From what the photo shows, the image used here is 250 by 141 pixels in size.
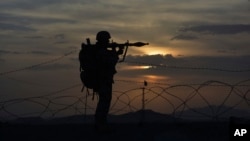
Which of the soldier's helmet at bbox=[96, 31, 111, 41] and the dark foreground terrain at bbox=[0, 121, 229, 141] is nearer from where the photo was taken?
the soldier's helmet at bbox=[96, 31, 111, 41]

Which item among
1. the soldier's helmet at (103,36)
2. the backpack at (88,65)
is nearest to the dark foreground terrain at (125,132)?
the backpack at (88,65)

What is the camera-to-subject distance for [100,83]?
786 inches

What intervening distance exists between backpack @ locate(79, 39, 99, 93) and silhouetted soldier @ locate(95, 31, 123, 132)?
107 mm

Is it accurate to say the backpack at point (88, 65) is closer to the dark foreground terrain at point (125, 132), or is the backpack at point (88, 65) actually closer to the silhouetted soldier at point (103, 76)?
the silhouetted soldier at point (103, 76)

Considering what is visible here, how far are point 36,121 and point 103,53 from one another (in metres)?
5.40

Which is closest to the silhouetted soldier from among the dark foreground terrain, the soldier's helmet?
the soldier's helmet

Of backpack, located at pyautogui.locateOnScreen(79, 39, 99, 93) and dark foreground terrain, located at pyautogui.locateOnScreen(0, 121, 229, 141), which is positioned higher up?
backpack, located at pyautogui.locateOnScreen(79, 39, 99, 93)

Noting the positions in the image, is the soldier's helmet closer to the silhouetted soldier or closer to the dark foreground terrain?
the silhouetted soldier

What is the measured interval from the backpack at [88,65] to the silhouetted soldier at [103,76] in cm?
11

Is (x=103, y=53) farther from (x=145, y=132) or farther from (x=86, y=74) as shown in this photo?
(x=145, y=132)

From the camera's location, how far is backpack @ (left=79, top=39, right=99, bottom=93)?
65.2 ft

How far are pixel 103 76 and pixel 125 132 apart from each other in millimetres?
1711

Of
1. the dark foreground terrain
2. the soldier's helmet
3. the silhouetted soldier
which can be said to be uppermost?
the soldier's helmet

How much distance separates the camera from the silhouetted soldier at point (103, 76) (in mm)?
19828
